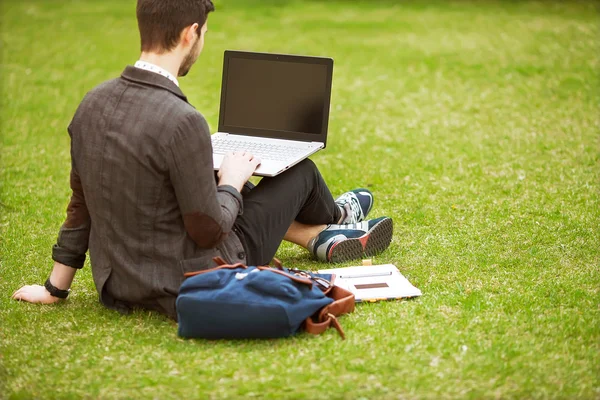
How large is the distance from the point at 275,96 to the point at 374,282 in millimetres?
1276

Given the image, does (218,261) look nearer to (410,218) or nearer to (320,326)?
(320,326)

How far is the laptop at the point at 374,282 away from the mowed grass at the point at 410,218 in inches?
3.9

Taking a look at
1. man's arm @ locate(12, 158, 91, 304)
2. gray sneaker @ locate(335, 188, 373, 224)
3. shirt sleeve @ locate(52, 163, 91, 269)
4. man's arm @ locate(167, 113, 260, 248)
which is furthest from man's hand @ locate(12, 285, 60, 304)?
gray sneaker @ locate(335, 188, 373, 224)

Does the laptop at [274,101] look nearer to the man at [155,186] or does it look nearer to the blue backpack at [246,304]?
the man at [155,186]

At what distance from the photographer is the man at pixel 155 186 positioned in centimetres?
376

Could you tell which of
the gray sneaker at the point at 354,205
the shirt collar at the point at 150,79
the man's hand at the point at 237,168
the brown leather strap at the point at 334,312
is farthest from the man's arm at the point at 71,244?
the gray sneaker at the point at 354,205

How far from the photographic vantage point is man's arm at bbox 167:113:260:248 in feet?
12.2

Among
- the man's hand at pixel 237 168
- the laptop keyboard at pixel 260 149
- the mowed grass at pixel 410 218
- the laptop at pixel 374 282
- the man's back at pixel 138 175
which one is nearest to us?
the mowed grass at pixel 410 218

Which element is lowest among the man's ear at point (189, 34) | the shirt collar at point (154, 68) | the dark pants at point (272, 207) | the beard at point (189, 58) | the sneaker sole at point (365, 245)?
the sneaker sole at point (365, 245)

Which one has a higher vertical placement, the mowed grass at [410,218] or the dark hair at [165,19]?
the dark hair at [165,19]

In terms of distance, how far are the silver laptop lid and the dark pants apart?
1.05ft

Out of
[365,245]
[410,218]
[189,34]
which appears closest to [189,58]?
[189,34]

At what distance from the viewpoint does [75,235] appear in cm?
429

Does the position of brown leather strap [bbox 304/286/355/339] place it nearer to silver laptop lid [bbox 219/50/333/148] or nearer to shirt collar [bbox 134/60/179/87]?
silver laptop lid [bbox 219/50/333/148]
